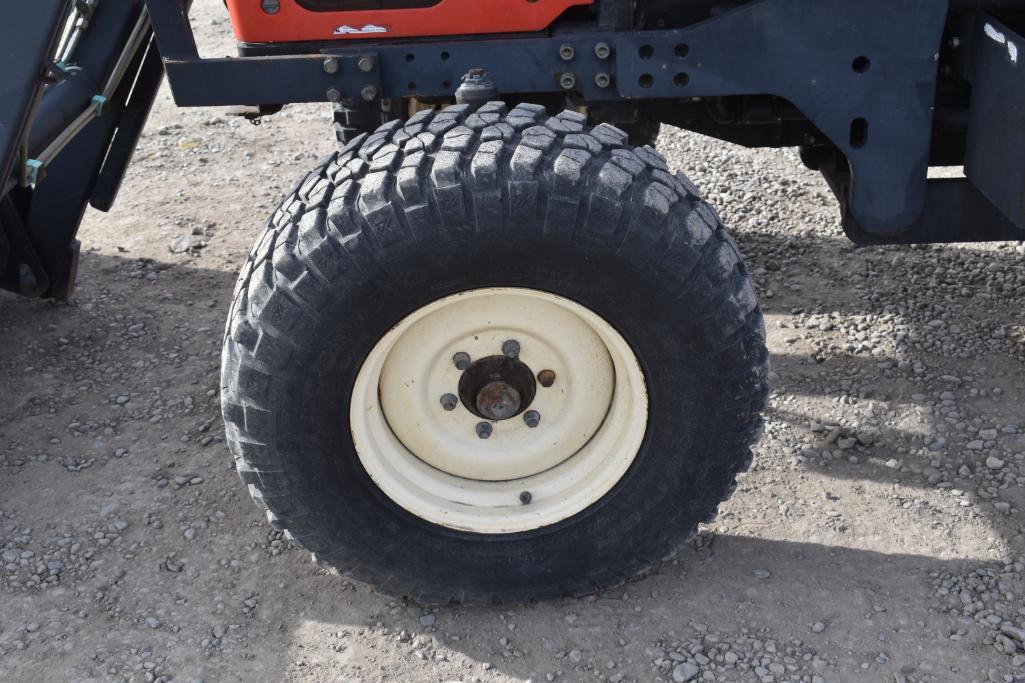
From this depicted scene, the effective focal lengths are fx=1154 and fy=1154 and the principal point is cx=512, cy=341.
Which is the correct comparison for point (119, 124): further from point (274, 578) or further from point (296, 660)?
point (296, 660)

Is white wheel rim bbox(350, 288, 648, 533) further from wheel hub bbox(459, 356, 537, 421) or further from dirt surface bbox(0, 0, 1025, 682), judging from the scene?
dirt surface bbox(0, 0, 1025, 682)

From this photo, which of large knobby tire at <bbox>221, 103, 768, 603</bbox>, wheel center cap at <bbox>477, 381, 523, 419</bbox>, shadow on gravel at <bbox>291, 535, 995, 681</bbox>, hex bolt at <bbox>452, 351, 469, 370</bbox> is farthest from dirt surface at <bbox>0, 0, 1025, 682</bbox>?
hex bolt at <bbox>452, 351, 469, 370</bbox>

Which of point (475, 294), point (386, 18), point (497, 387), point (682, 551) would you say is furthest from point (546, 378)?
point (386, 18)

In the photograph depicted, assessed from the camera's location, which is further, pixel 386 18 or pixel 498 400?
pixel 386 18

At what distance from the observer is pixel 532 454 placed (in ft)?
9.70

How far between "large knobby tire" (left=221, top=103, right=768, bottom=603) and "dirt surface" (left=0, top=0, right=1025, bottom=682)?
0.75 feet

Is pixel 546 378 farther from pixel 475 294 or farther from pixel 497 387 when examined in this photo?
pixel 475 294

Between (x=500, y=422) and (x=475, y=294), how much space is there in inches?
17.1

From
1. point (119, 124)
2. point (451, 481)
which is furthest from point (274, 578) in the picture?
point (119, 124)

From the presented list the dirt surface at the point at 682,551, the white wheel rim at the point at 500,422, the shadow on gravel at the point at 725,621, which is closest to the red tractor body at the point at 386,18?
the white wheel rim at the point at 500,422

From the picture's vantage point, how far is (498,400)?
9.34ft

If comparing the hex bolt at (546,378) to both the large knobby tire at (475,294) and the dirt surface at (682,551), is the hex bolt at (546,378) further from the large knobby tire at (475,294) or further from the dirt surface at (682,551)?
the dirt surface at (682,551)

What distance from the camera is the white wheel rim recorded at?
278 centimetres

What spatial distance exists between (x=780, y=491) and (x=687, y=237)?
1.13m
